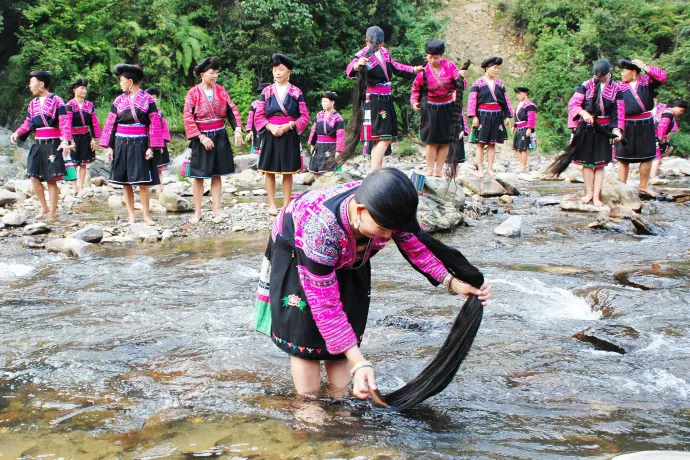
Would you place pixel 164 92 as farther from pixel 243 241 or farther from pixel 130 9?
pixel 243 241

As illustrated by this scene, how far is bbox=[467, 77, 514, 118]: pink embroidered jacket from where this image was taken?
35.8 feet

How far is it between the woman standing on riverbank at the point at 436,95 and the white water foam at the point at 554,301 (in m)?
3.53

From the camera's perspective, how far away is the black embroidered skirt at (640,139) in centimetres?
906

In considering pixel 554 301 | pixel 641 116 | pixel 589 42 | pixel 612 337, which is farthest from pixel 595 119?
pixel 589 42

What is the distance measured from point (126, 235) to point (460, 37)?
20.5 m

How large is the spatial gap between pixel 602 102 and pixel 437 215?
278 cm

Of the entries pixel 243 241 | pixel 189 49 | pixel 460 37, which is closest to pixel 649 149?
pixel 243 241

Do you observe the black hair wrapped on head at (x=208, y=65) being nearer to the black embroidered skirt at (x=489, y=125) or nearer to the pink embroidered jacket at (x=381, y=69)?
the pink embroidered jacket at (x=381, y=69)

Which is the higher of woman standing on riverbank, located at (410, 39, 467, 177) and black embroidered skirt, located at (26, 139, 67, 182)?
woman standing on riverbank, located at (410, 39, 467, 177)

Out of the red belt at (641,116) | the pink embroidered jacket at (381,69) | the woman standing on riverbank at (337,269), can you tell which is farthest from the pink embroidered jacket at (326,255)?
the red belt at (641,116)

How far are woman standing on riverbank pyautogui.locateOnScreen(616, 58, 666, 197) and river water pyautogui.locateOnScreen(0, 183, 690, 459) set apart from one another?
3313 millimetres

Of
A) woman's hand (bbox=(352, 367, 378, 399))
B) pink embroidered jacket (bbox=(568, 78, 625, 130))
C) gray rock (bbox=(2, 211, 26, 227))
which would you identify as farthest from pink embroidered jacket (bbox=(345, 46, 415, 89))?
woman's hand (bbox=(352, 367, 378, 399))

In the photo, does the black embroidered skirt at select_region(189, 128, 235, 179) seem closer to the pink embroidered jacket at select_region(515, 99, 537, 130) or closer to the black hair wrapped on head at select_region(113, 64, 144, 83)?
the black hair wrapped on head at select_region(113, 64, 144, 83)

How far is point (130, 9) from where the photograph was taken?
18.9 meters
